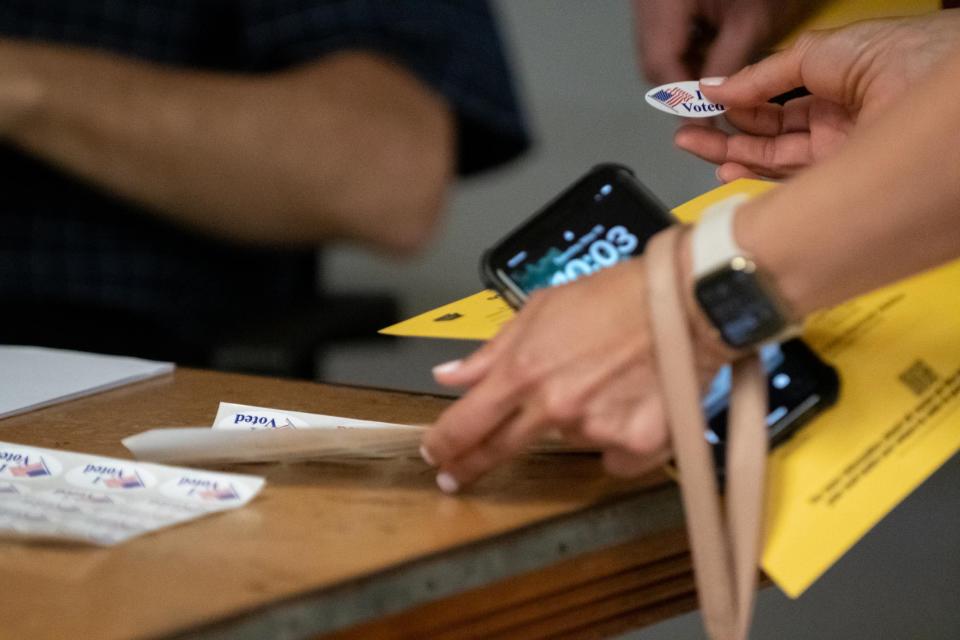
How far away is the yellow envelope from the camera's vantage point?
349mm

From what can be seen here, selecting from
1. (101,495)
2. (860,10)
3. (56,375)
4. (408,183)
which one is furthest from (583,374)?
(408,183)

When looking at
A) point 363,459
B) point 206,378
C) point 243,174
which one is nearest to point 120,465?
point 363,459

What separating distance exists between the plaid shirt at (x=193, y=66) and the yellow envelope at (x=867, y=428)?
51 cm

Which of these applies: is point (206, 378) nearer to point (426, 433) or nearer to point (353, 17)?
point (426, 433)

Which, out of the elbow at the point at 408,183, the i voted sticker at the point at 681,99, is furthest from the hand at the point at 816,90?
the elbow at the point at 408,183

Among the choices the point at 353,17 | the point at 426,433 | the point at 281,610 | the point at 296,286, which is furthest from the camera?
the point at 296,286

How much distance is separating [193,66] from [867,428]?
71cm

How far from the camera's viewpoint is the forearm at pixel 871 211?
1.12 ft

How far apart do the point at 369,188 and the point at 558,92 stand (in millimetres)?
180

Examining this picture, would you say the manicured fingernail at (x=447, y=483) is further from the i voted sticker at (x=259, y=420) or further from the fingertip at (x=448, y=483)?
the i voted sticker at (x=259, y=420)

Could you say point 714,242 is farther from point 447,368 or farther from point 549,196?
point 549,196

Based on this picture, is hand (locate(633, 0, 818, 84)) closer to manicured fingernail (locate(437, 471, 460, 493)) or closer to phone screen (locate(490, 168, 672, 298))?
phone screen (locate(490, 168, 672, 298))

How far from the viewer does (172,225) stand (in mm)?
902

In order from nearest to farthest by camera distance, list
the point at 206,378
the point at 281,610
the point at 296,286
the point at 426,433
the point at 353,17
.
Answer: the point at 281,610
the point at 426,433
the point at 206,378
the point at 353,17
the point at 296,286
